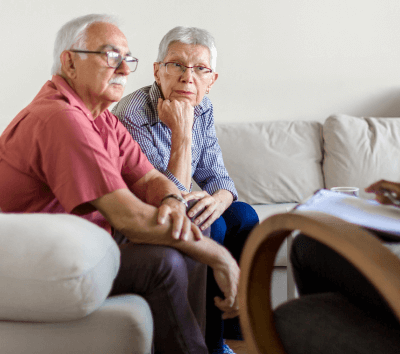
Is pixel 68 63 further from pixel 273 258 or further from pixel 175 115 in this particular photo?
pixel 273 258

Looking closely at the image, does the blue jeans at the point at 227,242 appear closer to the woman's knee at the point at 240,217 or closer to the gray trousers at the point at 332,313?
the woman's knee at the point at 240,217

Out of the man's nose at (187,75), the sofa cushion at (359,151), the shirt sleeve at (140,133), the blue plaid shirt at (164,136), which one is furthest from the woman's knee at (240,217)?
the sofa cushion at (359,151)

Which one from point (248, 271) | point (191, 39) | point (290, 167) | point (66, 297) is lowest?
point (290, 167)

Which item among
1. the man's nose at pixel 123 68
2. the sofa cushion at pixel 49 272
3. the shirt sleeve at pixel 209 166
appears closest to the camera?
the sofa cushion at pixel 49 272

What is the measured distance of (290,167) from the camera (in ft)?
7.41

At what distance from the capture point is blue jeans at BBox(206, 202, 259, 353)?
1350 millimetres

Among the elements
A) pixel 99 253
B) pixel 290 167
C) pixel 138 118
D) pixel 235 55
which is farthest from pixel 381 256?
pixel 235 55

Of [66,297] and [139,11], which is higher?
[139,11]

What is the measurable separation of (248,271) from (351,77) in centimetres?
219

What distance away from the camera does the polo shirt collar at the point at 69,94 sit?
1120 millimetres

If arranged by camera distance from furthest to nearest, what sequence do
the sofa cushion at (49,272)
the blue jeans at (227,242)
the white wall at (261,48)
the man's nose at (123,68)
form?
the white wall at (261,48) → the blue jeans at (227,242) → the man's nose at (123,68) → the sofa cushion at (49,272)

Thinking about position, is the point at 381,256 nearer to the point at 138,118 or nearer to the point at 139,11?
the point at 138,118

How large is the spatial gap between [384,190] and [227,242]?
82cm

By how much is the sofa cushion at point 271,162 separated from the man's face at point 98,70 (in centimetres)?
112
